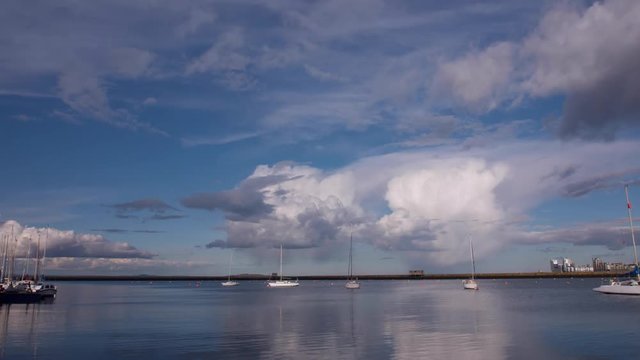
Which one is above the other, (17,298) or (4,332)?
(17,298)

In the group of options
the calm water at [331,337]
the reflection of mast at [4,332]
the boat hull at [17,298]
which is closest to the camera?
the calm water at [331,337]

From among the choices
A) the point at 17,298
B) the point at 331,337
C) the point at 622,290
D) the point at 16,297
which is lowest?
the point at 331,337

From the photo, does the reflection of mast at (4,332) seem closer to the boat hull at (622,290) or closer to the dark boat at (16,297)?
the dark boat at (16,297)

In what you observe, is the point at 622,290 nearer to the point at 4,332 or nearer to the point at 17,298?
the point at 4,332

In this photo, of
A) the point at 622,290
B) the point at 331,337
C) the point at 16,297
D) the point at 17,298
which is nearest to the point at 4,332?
the point at 331,337

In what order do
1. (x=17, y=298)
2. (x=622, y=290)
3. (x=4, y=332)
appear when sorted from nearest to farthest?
(x=4, y=332), (x=17, y=298), (x=622, y=290)

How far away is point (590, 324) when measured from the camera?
56.3 m

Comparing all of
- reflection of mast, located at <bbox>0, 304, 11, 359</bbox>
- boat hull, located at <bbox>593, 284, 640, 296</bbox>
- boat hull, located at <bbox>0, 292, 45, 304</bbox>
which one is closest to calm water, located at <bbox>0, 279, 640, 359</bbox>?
reflection of mast, located at <bbox>0, 304, 11, 359</bbox>

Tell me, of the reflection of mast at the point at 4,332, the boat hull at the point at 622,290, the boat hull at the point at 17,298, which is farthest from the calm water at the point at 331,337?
the boat hull at the point at 622,290

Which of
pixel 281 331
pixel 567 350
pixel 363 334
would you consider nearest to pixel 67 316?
pixel 281 331

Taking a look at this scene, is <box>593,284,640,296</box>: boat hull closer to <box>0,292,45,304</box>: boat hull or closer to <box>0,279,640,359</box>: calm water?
<box>0,279,640,359</box>: calm water

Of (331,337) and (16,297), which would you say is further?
(16,297)

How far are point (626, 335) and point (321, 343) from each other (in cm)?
2626

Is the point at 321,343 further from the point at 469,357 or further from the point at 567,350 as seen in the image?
the point at 567,350
